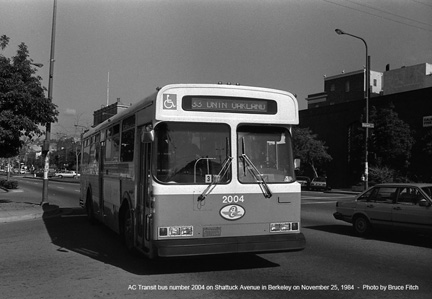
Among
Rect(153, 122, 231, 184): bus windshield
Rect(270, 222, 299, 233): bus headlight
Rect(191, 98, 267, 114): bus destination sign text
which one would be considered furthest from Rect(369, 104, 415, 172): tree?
Rect(153, 122, 231, 184): bus windshield

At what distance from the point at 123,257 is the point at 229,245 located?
2.66m

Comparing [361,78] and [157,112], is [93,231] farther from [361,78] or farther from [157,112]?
[361,78]

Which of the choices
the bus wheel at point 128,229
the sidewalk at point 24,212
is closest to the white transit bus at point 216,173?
the bus wheel at point 128,229

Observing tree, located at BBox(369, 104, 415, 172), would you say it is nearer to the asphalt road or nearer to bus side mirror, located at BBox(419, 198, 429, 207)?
the asphalt road

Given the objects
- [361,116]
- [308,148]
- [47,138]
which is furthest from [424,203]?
[308,148]

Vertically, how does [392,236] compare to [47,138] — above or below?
below

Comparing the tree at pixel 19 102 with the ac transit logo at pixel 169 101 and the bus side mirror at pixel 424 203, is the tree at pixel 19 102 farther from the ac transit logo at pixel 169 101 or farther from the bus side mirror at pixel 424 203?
the bus side mirror at pixel 424 203

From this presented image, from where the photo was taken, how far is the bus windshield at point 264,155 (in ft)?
22.6

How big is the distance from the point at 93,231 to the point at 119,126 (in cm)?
390

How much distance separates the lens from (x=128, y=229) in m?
8.23

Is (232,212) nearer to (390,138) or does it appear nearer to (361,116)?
(390,138)

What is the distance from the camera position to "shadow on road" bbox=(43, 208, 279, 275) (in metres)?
7.27

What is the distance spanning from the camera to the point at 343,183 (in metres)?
47.1

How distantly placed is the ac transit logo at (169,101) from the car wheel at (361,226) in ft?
21.8
